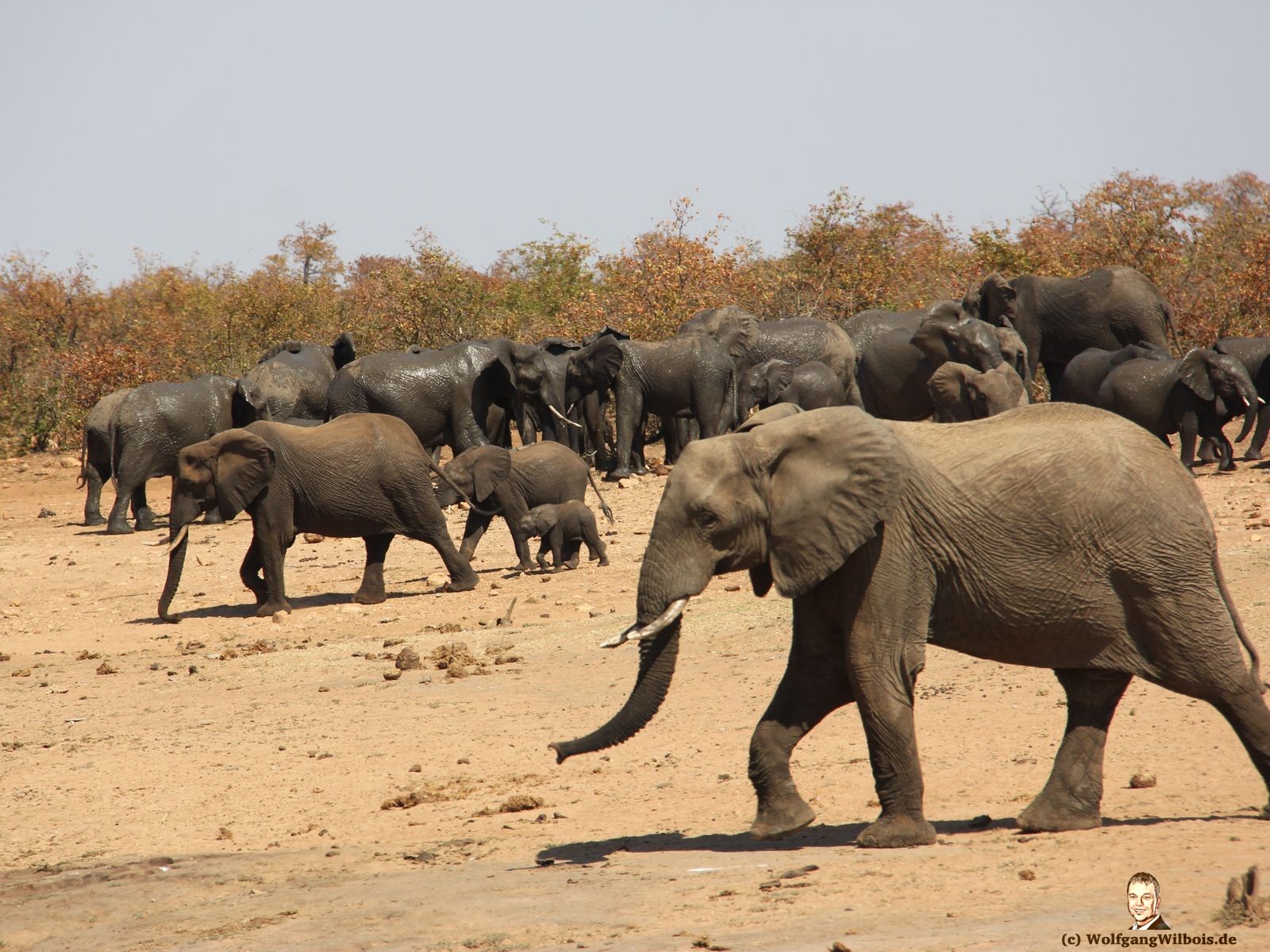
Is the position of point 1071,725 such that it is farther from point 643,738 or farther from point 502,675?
point 502,675

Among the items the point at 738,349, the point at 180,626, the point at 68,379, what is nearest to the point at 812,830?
the point at 180,626

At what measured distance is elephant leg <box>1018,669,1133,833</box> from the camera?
6.29 metres

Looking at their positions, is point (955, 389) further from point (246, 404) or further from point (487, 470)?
point (246, 404)

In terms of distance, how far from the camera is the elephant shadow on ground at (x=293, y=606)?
14.1 m

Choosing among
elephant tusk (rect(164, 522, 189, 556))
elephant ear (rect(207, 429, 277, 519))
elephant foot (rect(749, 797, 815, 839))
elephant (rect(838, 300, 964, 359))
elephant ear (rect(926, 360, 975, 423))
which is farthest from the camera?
elephant (rect(838, 300, 964, 359))

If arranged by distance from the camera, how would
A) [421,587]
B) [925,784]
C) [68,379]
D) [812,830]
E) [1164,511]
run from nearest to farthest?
[1164,511] < [812,830] < [925,784] < [421,587] < [68,379]

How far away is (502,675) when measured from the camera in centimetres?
1062

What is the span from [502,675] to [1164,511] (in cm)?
545

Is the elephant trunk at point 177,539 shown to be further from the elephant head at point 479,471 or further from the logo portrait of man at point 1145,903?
the logo portrait of man at point 1145,903

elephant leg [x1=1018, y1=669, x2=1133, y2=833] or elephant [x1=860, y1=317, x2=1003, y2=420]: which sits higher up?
elephant [x1=860, y1=317, x2=1003, y2=420]

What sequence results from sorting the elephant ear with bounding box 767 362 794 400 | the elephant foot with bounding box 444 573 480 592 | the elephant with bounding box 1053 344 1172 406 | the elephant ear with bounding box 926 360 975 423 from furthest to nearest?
the elephant ear with bounding box 767 362 794 400
the elephant with bounding box 1053 344 1172 406
the elephant ear with bounding box 926 360 975 423
the elephant foot with bounding box 444 573 480 592

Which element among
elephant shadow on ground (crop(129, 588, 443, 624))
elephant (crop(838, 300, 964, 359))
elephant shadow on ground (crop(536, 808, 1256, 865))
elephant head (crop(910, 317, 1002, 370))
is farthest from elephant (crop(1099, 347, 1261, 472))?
elephant shadow on ground (crop(536, 808, 1256, 865))

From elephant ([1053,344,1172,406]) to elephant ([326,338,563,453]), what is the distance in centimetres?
681

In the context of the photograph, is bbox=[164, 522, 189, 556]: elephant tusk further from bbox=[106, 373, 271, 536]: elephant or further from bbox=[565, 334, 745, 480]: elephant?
bbox=[565, 334, 745, 480]: elephant
